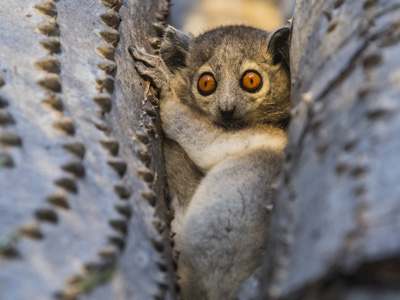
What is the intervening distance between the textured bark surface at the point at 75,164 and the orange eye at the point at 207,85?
1.50 meters

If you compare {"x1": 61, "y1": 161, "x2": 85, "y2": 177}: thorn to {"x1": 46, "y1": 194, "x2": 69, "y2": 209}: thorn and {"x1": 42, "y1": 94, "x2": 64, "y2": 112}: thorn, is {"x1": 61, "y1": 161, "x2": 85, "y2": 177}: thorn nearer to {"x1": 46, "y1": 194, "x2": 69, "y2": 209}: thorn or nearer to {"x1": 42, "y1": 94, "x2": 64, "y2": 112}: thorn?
{"x1": 46, "y1": 194, "x2": 69, "y2": 209}: thorn

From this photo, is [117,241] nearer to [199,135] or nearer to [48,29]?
[48,29]

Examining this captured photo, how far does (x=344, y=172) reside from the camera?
1770mm

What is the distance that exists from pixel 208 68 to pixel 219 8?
6117mm

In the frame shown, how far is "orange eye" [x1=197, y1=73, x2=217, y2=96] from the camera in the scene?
186 inches

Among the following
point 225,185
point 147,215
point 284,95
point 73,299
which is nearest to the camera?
point 73,299

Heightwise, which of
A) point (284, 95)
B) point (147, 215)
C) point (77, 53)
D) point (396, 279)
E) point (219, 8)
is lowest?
point (147, 215)

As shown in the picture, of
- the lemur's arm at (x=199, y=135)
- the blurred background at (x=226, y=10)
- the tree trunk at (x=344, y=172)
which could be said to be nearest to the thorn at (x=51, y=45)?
the lemur's arm at (x=199, y=135)

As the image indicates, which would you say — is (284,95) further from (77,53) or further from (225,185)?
(77,53)

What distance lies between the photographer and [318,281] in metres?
1.60

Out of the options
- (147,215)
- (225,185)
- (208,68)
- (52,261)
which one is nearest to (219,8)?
(208,68)

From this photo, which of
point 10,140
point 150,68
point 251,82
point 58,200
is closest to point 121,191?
point 58,200

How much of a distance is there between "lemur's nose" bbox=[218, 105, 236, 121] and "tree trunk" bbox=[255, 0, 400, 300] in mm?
1894

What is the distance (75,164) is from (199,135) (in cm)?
200
